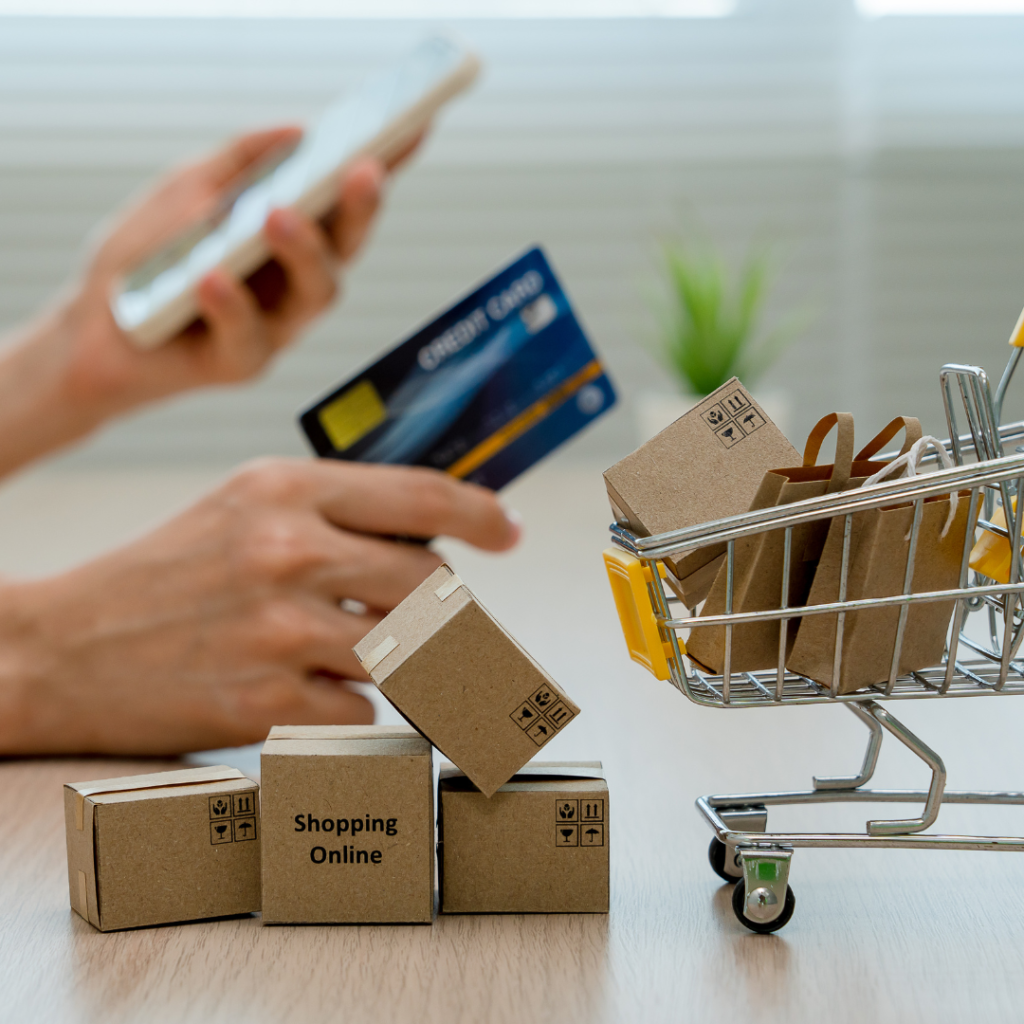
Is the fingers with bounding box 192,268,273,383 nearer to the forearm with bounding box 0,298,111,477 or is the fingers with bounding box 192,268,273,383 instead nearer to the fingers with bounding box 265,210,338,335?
the fingers with bounding box 265,210,338,335

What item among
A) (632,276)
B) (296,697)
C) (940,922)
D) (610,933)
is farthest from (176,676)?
(632,276)

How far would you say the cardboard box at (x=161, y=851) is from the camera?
0.62m

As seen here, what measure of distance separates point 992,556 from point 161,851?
48cm

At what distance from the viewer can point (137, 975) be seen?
567 mm

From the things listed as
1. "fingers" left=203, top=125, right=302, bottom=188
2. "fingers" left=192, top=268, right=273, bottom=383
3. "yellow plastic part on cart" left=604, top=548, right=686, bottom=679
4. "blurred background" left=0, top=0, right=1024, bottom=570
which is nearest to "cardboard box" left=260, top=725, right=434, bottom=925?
"yellow plastic part on cart" left=604, top=548, right=686, bottom=679

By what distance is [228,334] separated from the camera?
121cm

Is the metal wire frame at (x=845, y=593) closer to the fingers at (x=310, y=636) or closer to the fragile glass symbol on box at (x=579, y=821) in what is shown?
the fragile glass symbol on box at (x=579, y=821)

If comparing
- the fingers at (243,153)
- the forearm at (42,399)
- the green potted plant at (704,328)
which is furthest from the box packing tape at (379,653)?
the green potted plant at (704,328)

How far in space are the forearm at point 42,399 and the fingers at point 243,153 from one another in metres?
0.26

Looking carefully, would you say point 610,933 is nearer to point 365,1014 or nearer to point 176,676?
point 365,1014

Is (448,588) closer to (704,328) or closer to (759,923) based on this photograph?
(759,923)

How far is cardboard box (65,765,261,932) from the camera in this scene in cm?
62

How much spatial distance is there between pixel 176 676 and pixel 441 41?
2.10ft

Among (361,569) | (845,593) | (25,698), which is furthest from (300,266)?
(845,593)
